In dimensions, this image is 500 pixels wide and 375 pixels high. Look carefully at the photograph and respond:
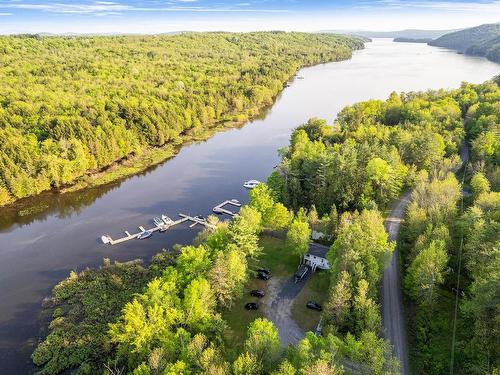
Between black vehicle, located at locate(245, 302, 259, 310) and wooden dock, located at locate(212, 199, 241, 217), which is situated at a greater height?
wooden dock, located at locate(212, 199, 241, 217)

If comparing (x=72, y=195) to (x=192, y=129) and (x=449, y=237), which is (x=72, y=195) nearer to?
(x=192, y=129)

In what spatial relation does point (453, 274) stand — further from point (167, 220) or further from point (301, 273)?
point (167, 220)

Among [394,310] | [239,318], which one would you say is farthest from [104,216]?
[394,310]

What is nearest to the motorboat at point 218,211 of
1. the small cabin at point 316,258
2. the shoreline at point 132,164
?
the small cabin at point 316,258

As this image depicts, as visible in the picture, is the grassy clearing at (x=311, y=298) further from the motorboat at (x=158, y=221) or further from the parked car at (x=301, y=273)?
the motorboat at (x=158, y=221)

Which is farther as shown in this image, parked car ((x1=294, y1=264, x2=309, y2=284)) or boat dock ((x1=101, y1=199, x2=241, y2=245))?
boat dock ((x1=101, y1=199, x2=241, y2=245))

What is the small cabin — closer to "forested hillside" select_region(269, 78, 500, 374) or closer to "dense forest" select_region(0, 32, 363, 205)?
"forested hillside" select_region(269, 78, 500, 374)

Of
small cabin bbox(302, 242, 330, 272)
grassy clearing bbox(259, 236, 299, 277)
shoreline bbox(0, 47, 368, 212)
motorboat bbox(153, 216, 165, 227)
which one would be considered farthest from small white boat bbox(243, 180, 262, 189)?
small cabin bbox(302, 242, 330, 272)
